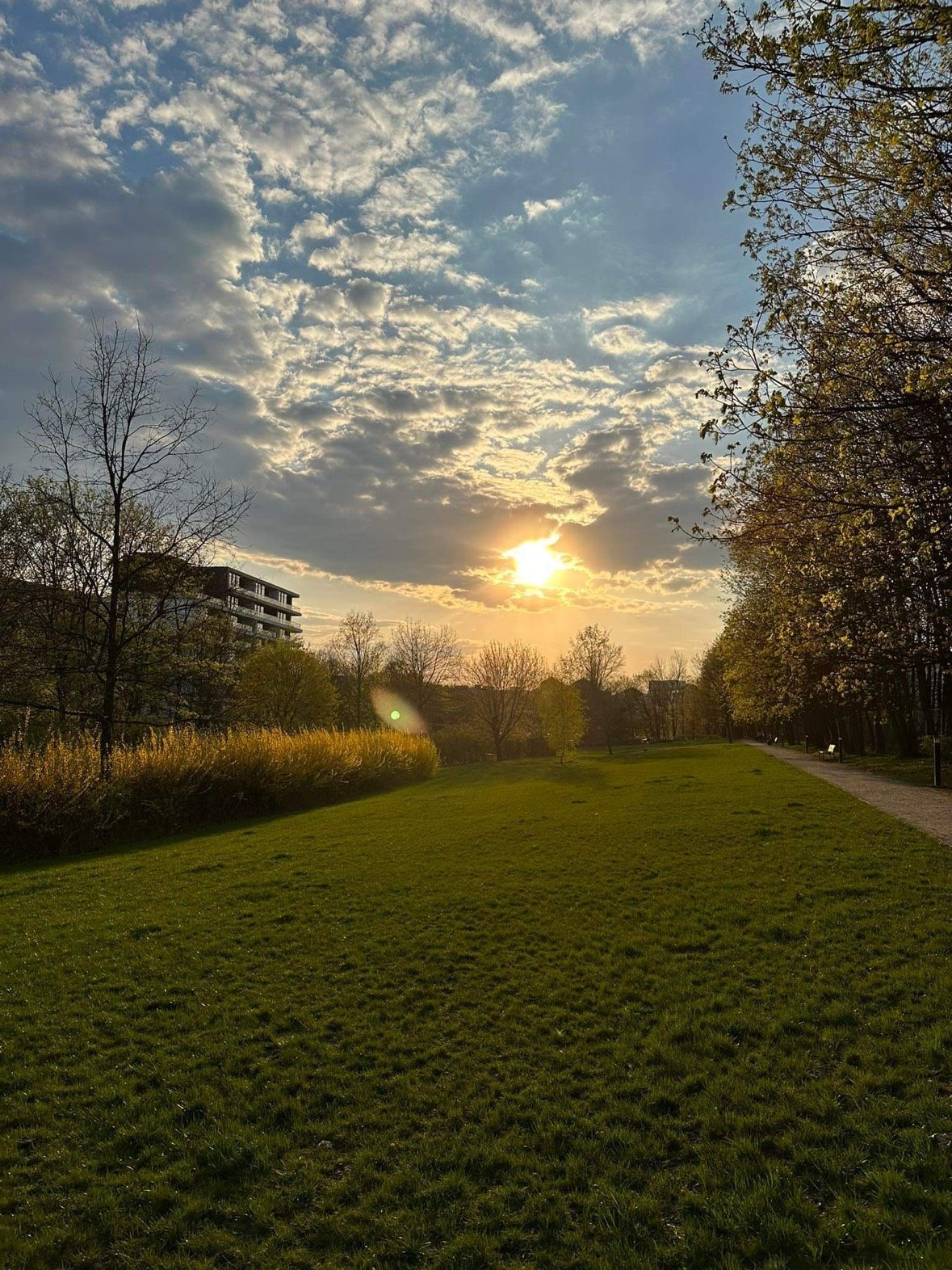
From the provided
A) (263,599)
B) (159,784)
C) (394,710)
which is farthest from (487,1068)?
(263,599)

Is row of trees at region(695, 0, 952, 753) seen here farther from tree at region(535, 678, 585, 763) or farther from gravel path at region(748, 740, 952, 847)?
tree at region(535, 678, 585, 763)

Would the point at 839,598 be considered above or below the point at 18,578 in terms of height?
below

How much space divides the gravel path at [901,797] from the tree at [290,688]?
31.4 metres

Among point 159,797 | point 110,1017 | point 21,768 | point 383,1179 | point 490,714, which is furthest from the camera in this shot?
point 490,714

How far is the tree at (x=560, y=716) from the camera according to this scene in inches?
1631

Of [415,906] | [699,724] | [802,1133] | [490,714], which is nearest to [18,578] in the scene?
[415,906]

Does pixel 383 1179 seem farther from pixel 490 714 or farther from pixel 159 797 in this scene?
pixel 490 714

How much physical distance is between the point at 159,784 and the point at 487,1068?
1495 cm

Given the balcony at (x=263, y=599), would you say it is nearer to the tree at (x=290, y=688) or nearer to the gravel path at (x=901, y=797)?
the tree at (x=290, y=688)

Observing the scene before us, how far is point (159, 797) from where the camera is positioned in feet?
58.6

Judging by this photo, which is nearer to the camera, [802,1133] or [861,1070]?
[802,1133]

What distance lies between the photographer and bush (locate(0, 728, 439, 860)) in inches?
593

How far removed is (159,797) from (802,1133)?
55.9ft

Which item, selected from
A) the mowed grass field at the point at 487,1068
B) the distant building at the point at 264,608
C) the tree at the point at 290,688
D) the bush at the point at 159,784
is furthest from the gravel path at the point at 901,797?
the distant building at the point at 264,608
